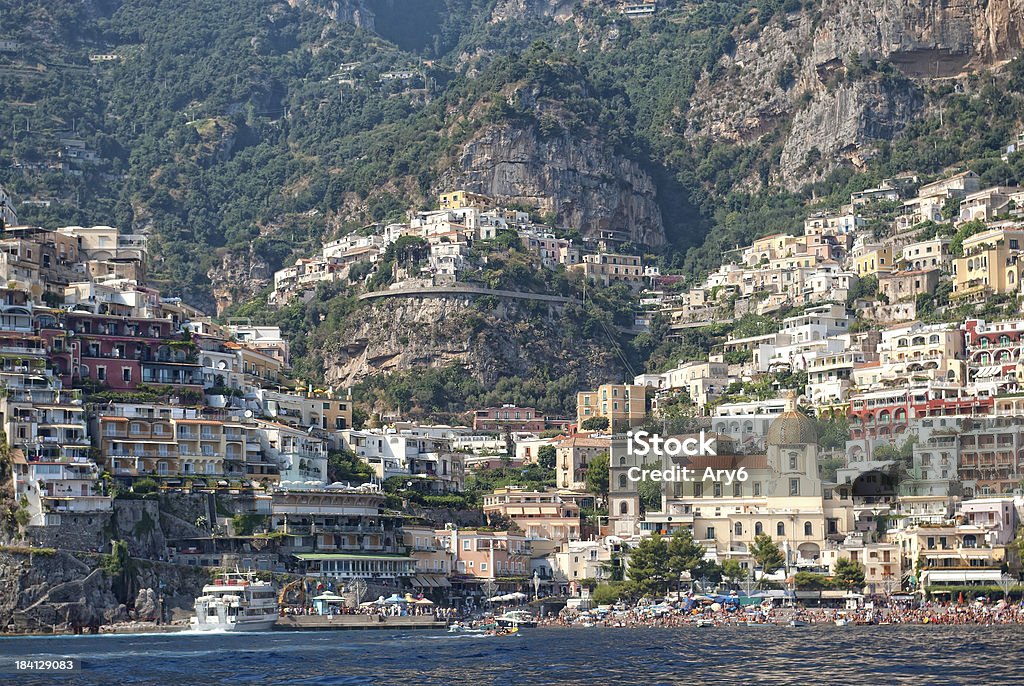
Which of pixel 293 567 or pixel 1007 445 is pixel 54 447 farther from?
pixel 1007 445

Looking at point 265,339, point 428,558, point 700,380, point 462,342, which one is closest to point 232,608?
point 428,558

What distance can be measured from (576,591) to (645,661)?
148 feet

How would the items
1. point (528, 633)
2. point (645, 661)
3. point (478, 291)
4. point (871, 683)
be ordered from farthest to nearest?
point (478, 291)
point (528, 633)
point (645, 661)
point (871, 683)

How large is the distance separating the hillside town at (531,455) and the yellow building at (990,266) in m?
0.21

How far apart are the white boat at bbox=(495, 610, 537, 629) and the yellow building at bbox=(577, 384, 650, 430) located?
4779cm

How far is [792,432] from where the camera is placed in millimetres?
144625

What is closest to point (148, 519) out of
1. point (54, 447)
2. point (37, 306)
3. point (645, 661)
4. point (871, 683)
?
point (54, 447)

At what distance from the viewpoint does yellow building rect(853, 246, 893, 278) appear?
19338 centimetres

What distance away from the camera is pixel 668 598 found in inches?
5202

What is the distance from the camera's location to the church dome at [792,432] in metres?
144

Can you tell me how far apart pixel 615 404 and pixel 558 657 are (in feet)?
265

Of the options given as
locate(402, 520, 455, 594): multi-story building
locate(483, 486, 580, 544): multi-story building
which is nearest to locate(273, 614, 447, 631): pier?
locate(402, 520, 455, 594): multi-story building

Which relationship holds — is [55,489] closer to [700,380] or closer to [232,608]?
[232,608]

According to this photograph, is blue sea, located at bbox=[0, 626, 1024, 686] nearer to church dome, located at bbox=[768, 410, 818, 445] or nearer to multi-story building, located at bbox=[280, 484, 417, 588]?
multi-story building, located at bbox=[280, 484, 417, 588]
